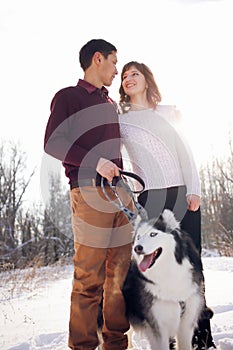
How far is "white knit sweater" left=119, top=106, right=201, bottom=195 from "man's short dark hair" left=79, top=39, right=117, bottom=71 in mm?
492

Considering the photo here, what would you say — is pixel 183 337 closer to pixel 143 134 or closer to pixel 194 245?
pixel 194 245

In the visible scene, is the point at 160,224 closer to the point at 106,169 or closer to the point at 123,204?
the point at 123,204

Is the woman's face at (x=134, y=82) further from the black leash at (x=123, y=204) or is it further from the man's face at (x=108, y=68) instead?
the black leash at (x=123, y=204)

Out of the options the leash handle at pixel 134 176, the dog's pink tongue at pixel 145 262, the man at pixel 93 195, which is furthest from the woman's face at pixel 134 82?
the dog's pink tongue at pixel 145 262

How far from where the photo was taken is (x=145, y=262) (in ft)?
7.85

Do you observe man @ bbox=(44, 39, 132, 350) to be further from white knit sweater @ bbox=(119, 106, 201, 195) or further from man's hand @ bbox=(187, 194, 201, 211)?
man's hand @ bbox=(187, 194, 201, 211)

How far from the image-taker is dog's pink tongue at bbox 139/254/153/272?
2.37 metres

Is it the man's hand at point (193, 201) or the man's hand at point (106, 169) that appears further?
the man's hand at point (193, 201)

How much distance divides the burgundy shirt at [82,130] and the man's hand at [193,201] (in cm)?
55

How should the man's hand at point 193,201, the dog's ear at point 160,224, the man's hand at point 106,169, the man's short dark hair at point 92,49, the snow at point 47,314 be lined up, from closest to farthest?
1. the man's hand at point 106,169
2. the dog's ear at point 160,224
3. the man's hand at point 193,201
4. the man's short dark hair at point 92,49
5. the snow at point 47,314

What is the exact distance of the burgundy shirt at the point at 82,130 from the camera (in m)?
2.38

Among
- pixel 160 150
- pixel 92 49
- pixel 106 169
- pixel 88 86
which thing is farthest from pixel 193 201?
pixel 92 49

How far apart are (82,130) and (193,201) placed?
909 millimetres

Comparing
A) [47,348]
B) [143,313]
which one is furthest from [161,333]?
[47,348]
